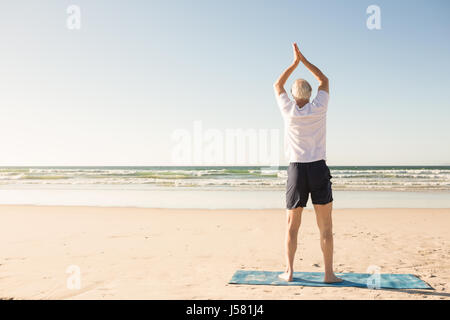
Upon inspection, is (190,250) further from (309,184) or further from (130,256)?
(309,184)

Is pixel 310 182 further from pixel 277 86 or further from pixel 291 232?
pixel 277 86

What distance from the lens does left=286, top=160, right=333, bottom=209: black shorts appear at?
3514 millimetres

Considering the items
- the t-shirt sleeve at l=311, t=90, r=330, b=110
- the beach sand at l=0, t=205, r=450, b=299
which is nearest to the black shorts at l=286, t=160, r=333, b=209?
the t-shirt sleeve at l=311, t=90, r=330, b=110

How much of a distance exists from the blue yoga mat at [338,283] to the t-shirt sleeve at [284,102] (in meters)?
1.67

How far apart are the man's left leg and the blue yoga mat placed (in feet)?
0.38

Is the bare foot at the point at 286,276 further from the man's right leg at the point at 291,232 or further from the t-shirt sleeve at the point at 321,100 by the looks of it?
the t-shirt sleeve at the point at 321,100

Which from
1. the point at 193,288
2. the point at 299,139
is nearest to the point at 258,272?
the point at 193,288

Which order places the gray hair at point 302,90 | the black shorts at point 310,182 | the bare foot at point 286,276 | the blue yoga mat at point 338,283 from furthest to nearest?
the bare foot at point 286,276 < the blue yoga mat at point 338,283 < the gray hair at point 302,90 < the black shorts at point 310,182

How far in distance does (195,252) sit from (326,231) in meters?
2.41

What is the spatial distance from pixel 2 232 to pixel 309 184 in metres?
6.31

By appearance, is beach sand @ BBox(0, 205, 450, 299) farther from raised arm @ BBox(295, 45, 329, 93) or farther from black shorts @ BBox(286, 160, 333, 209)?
raised arm @ BBox(295, 45, 329, 93)

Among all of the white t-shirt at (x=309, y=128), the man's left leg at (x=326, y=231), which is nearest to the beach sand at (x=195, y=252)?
the man's left leg at (x=326, y=231)

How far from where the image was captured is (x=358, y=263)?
4844mm

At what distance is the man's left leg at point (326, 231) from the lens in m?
3.59
